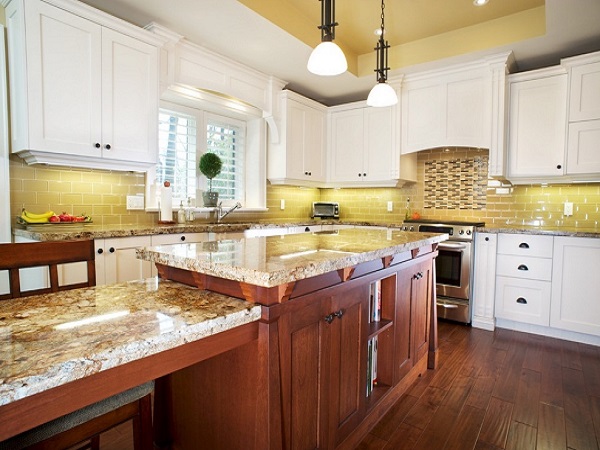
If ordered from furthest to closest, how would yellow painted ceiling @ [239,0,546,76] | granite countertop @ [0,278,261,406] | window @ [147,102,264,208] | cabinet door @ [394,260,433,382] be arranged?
window @ [147,102,264,208] → yellow painted ceiling @ [239,0,546,76] → cabinet door @ [394,260,433,382] → granite countertop @ [0,278,261,406]

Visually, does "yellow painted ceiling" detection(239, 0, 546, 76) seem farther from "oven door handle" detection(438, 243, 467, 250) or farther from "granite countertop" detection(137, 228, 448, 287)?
"granite countertop" detection(137, 228, 448, 287)

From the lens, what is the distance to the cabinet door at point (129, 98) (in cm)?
259

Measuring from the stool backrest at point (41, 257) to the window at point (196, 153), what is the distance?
182 cm

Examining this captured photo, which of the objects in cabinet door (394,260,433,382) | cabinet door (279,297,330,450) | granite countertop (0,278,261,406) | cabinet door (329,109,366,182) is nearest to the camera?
granite countertop (0,278,261,406)

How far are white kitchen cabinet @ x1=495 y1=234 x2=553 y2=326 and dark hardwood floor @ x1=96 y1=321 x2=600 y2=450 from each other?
34 cm

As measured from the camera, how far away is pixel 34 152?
2299 mm

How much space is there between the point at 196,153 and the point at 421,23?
2502 mm

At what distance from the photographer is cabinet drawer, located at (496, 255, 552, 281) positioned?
311cm

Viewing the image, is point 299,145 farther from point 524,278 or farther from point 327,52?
point 524,278

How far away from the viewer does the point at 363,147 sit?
14.6ft

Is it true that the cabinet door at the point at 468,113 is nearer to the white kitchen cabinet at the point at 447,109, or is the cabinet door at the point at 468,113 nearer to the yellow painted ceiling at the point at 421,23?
the white kitchen cabinet at the point at 447,109

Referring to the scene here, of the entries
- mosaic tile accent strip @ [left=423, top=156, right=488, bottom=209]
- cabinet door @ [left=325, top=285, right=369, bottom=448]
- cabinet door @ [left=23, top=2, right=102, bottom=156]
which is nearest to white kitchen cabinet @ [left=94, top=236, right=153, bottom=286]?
cabinet door @ [left=23, top=2, right=102, bottom=156]

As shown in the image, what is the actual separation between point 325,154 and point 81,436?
4190mm

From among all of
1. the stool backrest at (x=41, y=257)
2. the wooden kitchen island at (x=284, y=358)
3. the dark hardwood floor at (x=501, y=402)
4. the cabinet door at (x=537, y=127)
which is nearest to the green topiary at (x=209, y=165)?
the wooden kitchen island at (x=284, y=358)
